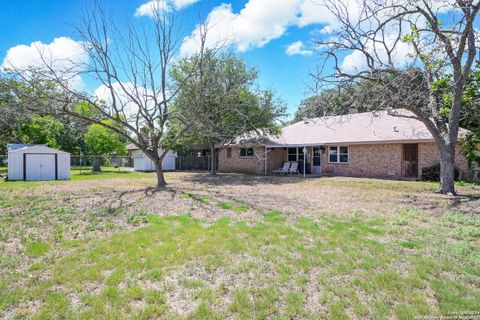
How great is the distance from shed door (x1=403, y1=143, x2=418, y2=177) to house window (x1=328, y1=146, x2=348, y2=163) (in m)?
3.31

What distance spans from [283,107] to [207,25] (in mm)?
9526

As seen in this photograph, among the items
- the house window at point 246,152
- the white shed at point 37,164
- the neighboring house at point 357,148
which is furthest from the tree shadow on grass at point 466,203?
the white shed at point 37,164

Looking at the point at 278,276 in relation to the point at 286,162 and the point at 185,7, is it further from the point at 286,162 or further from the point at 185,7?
the point at 286,162

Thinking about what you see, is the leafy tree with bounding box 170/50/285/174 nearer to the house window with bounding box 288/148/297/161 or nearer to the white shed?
the house window with bounding box 288/148/297/161

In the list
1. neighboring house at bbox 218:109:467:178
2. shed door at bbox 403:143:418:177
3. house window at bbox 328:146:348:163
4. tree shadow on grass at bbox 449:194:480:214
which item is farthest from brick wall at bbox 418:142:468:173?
tree shadow on grass at bbox 449:194:480:214

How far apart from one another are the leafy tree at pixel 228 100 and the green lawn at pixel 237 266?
8257 mm

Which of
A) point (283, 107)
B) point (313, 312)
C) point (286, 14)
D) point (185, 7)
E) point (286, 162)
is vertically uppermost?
point (185, 7)

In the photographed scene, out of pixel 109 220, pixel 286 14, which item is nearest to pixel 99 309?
pixel 109 220

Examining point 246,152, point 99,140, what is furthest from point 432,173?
point 99,140

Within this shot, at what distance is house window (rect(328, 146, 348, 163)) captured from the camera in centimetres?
1855

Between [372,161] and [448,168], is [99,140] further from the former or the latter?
[448,168]

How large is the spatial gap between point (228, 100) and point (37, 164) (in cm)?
1146

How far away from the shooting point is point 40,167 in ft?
53.6

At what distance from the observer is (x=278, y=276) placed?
3.68 meters
